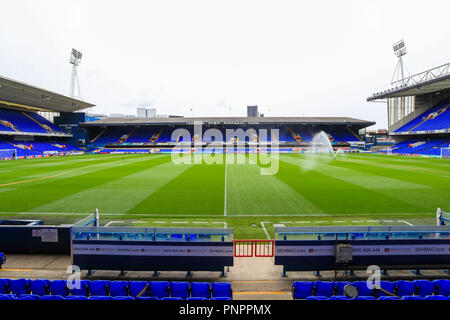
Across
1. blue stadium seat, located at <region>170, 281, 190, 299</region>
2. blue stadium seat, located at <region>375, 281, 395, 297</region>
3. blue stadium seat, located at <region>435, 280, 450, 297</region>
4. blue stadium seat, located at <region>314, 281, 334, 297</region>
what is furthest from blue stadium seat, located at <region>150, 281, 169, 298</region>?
blue stadium seat, located at <region>435, 280, 450, 297</region>

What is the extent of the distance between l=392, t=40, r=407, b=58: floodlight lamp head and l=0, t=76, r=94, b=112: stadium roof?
84791mm

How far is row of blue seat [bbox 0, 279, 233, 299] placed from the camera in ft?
19.8

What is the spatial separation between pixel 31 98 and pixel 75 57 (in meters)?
18.0

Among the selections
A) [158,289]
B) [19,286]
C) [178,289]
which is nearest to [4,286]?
[19,286]

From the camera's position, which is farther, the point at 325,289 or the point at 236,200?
the point at 236,200

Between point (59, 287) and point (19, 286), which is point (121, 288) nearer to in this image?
point (59, 287)

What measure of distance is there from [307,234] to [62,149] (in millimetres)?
77497

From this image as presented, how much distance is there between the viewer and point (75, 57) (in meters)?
67.1

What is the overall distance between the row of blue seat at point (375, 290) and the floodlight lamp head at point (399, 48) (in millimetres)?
76889

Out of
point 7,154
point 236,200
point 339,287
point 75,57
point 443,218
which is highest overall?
point 75,57

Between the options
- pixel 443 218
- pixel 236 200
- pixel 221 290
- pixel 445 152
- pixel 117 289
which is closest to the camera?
pixel 221 290
